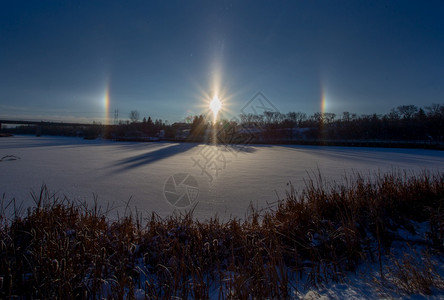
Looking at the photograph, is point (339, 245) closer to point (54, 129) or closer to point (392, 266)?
point (392, 266)

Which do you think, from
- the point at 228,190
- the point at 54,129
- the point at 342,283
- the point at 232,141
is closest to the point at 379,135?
the point at 232,141

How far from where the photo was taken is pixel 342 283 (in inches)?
84.4

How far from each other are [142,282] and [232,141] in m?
31.4

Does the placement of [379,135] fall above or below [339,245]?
above

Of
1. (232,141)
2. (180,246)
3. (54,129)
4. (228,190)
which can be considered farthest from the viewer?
(54,129)

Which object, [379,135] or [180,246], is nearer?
[180,246]

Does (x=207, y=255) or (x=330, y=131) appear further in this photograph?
(x=330, y=131)

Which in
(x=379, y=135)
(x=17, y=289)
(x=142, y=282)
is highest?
(x=379, y=135)

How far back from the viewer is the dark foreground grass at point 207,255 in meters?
1.88

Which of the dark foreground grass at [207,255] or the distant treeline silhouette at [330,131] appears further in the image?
the distant treeline silhouette at [330,131]

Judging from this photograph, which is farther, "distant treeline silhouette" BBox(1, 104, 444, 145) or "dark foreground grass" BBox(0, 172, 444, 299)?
"distant treeline silhouette" BBox(1, 104, 444, 145)

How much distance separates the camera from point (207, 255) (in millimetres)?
2555

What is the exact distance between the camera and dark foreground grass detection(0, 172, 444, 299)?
74.2 inches

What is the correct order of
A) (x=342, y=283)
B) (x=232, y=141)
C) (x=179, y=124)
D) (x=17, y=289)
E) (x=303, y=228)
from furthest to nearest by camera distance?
(x=179, y=124), (x=232, y=141), (x=303, y=228), (x=342, y=283), (x=17, y=289)
